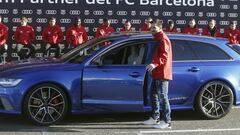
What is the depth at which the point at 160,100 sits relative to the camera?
7.75 metres

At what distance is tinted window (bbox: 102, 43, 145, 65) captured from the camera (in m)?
8.05

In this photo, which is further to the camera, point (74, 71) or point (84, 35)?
point (84, 35)

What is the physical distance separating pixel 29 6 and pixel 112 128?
322 inches

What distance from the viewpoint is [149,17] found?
612 inches

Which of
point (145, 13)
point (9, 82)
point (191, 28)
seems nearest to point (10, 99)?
point (9, 82)

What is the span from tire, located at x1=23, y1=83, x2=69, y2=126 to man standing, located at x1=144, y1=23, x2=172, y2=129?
142cm

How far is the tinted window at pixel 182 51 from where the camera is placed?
27.3 ft

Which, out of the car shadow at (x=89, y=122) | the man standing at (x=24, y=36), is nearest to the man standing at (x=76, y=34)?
the man standing at (x=24, y=36)

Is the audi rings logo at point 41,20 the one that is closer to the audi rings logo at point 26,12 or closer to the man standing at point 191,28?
the audi rings logo at point 26,12

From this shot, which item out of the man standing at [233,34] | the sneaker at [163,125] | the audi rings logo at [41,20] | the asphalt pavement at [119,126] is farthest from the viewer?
the audi rings logo at [41,20]

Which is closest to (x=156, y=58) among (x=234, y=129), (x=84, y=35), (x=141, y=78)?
(x=141, y=78)

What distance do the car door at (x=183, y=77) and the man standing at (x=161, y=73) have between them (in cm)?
43

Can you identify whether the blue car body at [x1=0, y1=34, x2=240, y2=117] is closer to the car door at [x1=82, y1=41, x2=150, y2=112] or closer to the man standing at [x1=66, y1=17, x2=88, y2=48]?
the car door at [x1=82, y1=41, x2=150, y2=112]

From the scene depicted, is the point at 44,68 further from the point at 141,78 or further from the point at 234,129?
the point at 234,129
